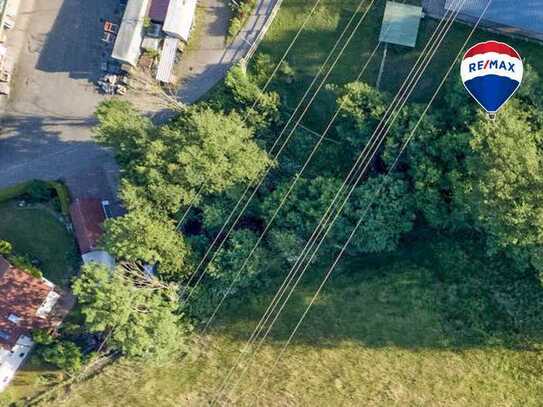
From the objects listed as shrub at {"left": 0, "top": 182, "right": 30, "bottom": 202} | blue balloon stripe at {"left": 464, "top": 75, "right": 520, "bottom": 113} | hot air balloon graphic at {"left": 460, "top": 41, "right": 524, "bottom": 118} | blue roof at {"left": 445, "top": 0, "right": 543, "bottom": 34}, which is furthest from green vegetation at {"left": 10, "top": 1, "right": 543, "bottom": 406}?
shrub at {"left": 0, "top": 182, "right": 30, "bottom": 202}

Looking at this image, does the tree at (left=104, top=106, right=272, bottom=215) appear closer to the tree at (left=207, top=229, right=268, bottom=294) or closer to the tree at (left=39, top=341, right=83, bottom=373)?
the tree at (left=207, top=229, right=268, bottom=294)

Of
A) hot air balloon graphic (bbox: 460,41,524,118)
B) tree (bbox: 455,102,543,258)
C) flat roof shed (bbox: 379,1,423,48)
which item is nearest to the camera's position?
tree (bbox: 455,102,543,258)

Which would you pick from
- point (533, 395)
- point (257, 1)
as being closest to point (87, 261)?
point (257, 1)

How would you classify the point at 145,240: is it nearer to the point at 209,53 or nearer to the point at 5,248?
the point at 5,248

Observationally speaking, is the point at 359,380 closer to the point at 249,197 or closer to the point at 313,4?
the point at 249,197

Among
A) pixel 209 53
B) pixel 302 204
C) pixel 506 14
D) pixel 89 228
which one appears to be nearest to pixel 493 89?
pixel 506 14
